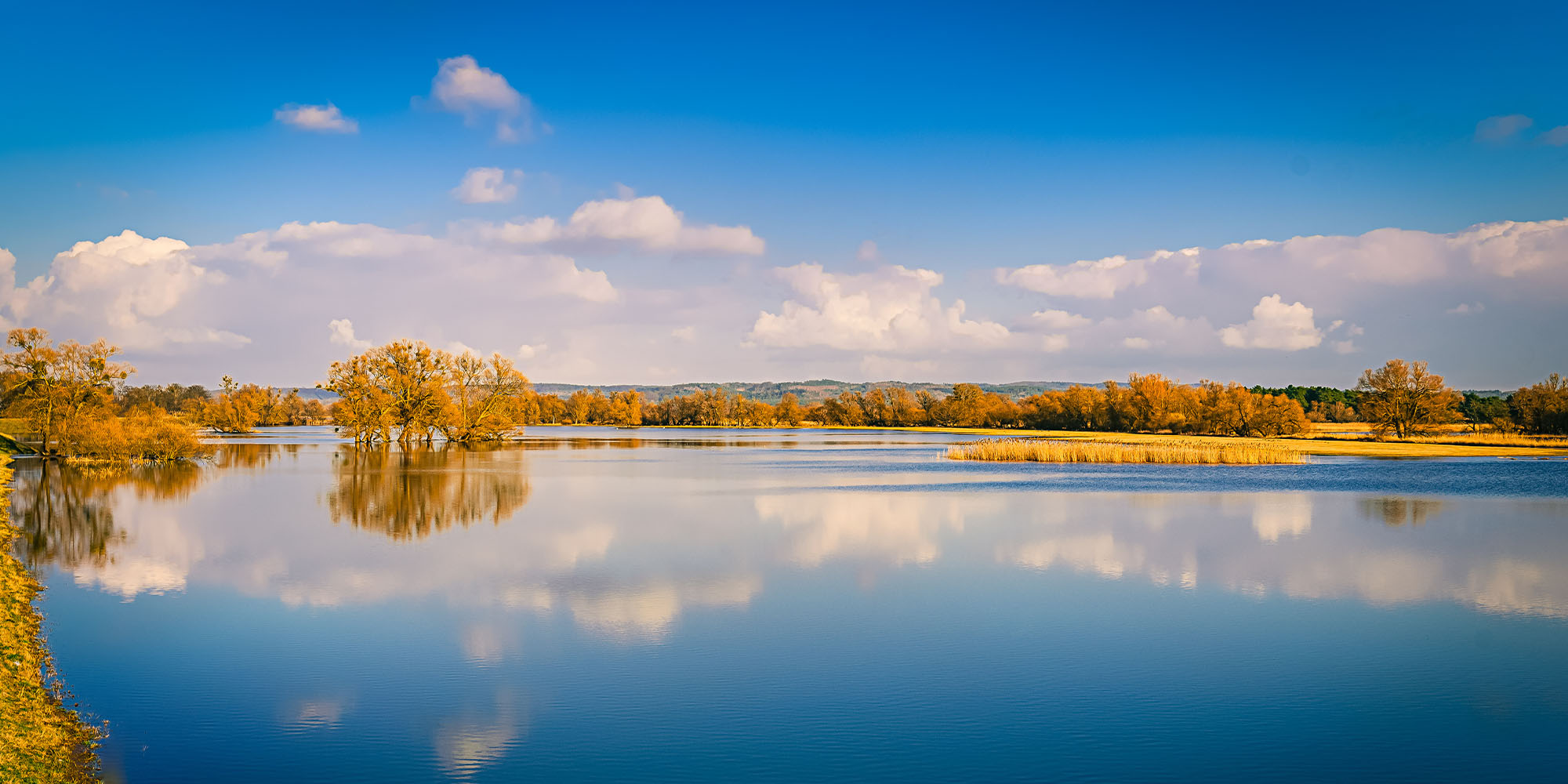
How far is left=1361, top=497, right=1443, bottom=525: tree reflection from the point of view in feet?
73.7

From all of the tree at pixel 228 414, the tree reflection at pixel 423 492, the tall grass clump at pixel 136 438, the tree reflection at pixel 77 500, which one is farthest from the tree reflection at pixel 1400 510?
the tree at pixel 228 414

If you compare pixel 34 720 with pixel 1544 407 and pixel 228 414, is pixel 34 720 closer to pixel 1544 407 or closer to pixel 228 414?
pixel 1544 407

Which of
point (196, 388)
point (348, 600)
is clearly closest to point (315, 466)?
point (348, 600)

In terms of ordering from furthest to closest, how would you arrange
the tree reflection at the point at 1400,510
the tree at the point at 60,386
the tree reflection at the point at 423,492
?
the tree at the point at 60,386 → the tree reflection at the point at 1400,510 → the tree reflection at the point at 423,492

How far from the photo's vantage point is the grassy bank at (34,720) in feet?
21.0

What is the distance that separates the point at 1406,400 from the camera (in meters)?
67.5

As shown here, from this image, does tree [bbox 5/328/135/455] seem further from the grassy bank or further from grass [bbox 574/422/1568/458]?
grass [bbox 574/422/1568/458]

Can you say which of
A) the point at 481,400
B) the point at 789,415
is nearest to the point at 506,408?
the point at 481,400

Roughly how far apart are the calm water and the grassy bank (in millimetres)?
261

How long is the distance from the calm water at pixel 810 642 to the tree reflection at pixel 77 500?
22cm

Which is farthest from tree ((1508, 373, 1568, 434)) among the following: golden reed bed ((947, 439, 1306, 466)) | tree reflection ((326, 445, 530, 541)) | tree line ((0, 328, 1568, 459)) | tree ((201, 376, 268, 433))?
tree ((201, 376, 268, 433))

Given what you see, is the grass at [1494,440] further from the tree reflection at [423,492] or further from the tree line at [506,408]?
the tree reflection at [423,492]

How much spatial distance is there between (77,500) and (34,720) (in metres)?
23.3

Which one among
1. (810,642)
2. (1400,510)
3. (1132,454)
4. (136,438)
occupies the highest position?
(136,438)
